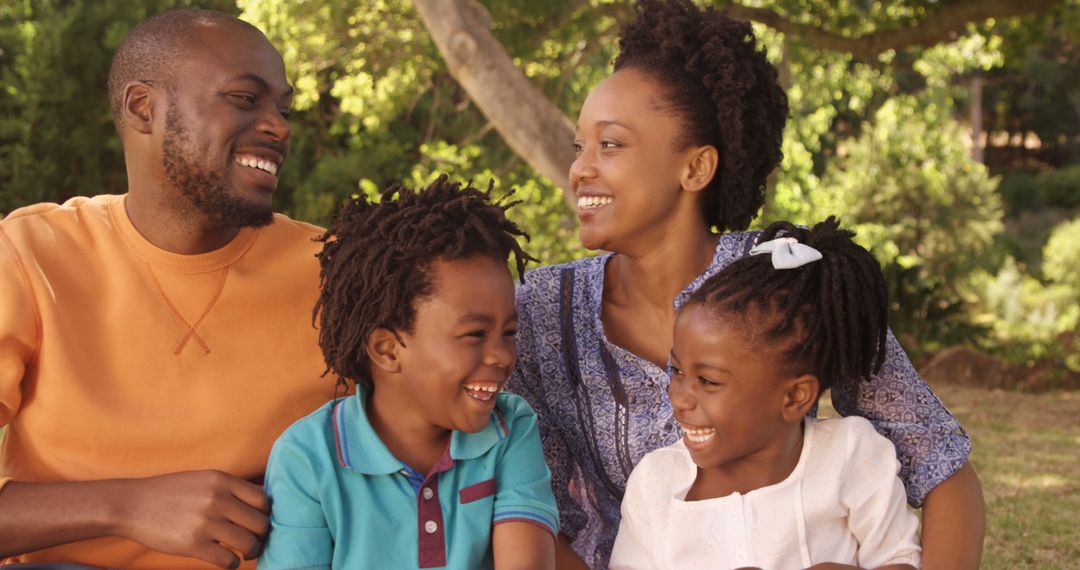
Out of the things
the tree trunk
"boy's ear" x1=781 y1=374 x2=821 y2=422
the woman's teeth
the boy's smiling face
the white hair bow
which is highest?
the tree trunk

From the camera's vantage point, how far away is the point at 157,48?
2.87 m

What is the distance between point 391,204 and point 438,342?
36cm

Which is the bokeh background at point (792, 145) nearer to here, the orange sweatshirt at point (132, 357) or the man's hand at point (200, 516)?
the orange sweatshirt at point (132, 357)

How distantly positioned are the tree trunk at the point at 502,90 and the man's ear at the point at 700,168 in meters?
4.36

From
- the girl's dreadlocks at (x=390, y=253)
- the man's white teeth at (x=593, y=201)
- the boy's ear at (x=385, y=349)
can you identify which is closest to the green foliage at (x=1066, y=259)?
the man's white teeth at (x=593, y=201)

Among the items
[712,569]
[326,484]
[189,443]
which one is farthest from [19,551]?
[712,569]

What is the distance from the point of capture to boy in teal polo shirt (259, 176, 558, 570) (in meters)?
2.52

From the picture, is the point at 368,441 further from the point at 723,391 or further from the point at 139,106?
the point at 139,106

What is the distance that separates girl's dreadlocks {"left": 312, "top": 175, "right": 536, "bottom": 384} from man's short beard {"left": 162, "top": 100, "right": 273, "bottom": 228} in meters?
0.23

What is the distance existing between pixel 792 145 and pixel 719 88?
725 centimetres

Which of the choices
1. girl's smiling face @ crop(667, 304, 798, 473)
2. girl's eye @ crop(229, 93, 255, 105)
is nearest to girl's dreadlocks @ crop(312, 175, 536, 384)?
girl's eye @ crop(229, 93, 255, 105)

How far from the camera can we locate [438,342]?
2588 millimetres

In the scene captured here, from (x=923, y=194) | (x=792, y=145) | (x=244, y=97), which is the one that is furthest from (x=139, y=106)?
(x=923, y=194)

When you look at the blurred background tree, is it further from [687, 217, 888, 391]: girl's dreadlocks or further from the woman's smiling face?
[687, 217, 888, 391]: girl's dreadlocks
